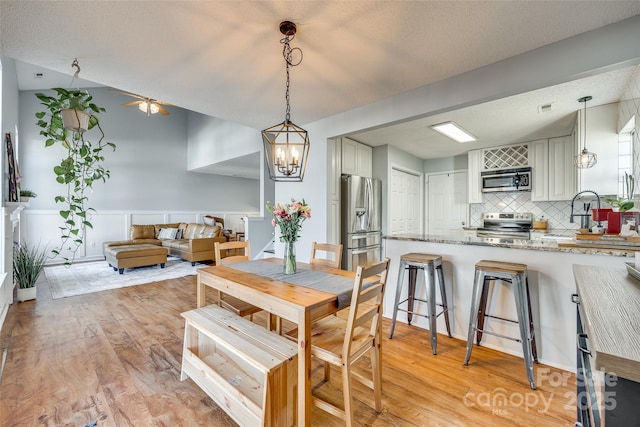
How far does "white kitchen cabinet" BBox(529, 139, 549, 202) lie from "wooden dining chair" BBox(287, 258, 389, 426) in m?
4.05

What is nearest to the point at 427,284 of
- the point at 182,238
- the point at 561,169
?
the point at 561,169

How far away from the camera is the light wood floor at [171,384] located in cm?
154

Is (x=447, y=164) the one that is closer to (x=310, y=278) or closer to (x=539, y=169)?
(x=539, y=169)

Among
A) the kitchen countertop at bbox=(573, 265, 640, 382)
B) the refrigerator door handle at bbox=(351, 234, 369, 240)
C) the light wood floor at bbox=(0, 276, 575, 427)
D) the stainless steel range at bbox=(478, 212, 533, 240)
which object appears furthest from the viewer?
the stainless steel range at bbox=(478, 212, 533, 240)

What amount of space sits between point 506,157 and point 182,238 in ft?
24.3

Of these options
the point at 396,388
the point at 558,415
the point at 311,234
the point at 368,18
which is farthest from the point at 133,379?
the point at 368,18

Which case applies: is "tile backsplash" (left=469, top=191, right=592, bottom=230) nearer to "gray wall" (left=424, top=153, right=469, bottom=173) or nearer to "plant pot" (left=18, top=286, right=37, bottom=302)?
"gray wall" (left=424, top=153, right=469, bottom=173)

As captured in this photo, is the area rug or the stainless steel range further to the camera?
the stainless steel range

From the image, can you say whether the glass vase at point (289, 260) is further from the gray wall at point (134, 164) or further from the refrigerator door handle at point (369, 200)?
the gray wall at point (134, 164)

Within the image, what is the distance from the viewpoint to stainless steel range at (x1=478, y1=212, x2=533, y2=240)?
433cm

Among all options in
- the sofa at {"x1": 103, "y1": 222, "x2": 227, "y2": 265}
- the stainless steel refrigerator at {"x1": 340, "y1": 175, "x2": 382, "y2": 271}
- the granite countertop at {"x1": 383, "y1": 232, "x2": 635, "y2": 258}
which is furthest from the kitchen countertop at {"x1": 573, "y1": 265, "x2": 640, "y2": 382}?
the sofa at {"x1": 103, "y1": 222, "x2": 227, "y2": 265}


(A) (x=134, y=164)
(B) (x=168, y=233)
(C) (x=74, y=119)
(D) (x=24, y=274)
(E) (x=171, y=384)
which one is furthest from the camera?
(A) (x=134, y=164)

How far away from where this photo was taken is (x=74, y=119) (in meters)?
2.25

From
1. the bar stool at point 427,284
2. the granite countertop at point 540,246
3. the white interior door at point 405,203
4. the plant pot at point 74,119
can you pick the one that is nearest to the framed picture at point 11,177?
the plant pot at point 74,119
